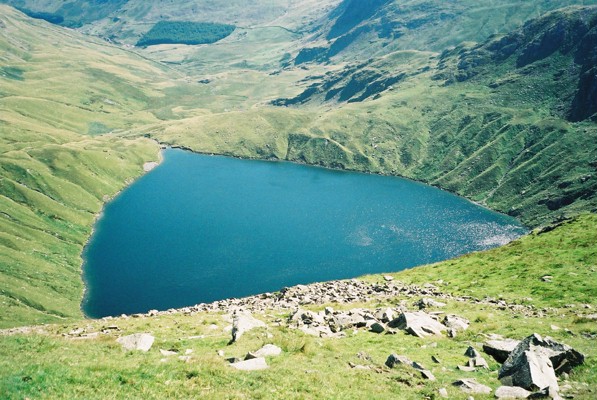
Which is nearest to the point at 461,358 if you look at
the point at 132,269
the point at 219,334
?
the point at 219,334

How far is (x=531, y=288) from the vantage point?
177 feet

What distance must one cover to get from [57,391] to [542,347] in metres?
27.6

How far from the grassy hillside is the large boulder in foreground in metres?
0.75

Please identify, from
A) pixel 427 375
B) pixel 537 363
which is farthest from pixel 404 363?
pixel 537 363

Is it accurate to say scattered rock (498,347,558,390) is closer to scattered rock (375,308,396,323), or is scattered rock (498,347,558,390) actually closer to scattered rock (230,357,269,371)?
scattered rock (230,357,269,371)

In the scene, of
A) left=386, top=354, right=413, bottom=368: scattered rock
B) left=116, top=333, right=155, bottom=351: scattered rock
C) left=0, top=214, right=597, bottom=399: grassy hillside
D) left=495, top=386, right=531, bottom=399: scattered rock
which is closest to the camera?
left=0, top=214, right=597, bottom=399: grassy hillside

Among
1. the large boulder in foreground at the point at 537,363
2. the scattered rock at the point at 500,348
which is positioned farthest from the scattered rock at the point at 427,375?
the scattered rock at the point at 500,348

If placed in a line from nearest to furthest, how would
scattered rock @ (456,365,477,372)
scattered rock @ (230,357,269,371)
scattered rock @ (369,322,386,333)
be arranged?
scattered rock @ (230,357,269,371) → scattered rock @ (456,365,477,372) → scattered rock @ (369,322,386,333)

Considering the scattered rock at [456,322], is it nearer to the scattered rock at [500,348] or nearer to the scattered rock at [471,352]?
the scattered rock at [500,348]

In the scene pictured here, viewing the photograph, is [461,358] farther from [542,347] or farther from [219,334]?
[219,334]

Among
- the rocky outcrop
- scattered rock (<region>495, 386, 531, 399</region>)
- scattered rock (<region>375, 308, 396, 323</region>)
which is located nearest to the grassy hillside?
the rocky outcrop

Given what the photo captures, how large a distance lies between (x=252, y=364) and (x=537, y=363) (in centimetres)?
1723

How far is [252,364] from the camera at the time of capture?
28422mm

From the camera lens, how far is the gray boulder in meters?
38.7
